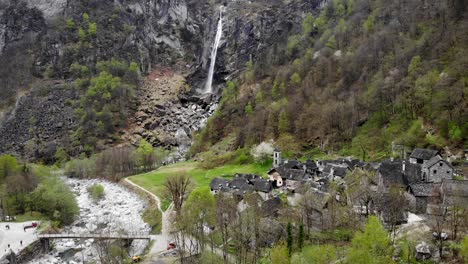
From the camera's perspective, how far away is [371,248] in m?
27.5

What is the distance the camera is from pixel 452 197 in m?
35.6

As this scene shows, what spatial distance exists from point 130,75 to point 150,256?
10877 cm

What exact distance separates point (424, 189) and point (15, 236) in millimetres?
48372

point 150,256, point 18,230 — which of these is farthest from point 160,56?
point 150,256

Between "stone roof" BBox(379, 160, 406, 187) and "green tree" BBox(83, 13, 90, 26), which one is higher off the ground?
"green tree" BBox(83, 13, 90, 26)

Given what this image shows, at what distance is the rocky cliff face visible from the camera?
128 meters

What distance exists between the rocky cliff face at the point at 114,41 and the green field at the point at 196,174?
43886 mm

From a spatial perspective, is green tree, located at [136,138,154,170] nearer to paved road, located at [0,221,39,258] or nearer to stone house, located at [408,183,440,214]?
paved road, located at [0,221,39,258]

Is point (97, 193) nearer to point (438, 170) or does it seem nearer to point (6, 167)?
point (6, 167)

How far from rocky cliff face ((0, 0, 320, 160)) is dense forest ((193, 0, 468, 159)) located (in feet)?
75.5

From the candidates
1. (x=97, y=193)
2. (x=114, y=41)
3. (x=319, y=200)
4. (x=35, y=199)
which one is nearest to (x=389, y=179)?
(x=319, y=200)

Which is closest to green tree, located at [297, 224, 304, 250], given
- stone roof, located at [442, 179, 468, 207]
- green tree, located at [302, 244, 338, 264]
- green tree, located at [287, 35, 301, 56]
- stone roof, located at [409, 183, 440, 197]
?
green tree, located at [302, 244, 338, 264]

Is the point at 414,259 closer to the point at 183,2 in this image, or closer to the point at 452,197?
the point at 452,197

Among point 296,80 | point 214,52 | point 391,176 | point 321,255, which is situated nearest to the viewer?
point 321,255
